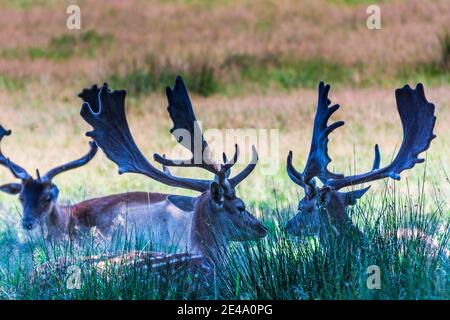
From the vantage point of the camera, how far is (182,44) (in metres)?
24.0

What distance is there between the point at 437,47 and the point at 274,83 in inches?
114

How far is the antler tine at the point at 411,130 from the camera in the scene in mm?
8445

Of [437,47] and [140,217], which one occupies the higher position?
[437,47]

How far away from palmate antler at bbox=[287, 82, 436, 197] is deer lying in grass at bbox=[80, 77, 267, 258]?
→ 393mm

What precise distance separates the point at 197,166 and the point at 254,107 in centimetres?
1037

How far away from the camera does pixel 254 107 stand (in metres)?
18.4

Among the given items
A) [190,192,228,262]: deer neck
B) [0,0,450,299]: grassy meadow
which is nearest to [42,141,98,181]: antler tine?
[0,0,450,299]: grassy meadow

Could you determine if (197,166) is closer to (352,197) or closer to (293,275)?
(352,197)

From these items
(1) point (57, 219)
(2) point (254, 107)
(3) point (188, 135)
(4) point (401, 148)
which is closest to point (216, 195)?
(3) point (188, 135)

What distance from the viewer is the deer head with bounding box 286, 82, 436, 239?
25.4ft

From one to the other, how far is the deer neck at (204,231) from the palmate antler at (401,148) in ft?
2.31

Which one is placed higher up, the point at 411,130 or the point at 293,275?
the point at 411,130
